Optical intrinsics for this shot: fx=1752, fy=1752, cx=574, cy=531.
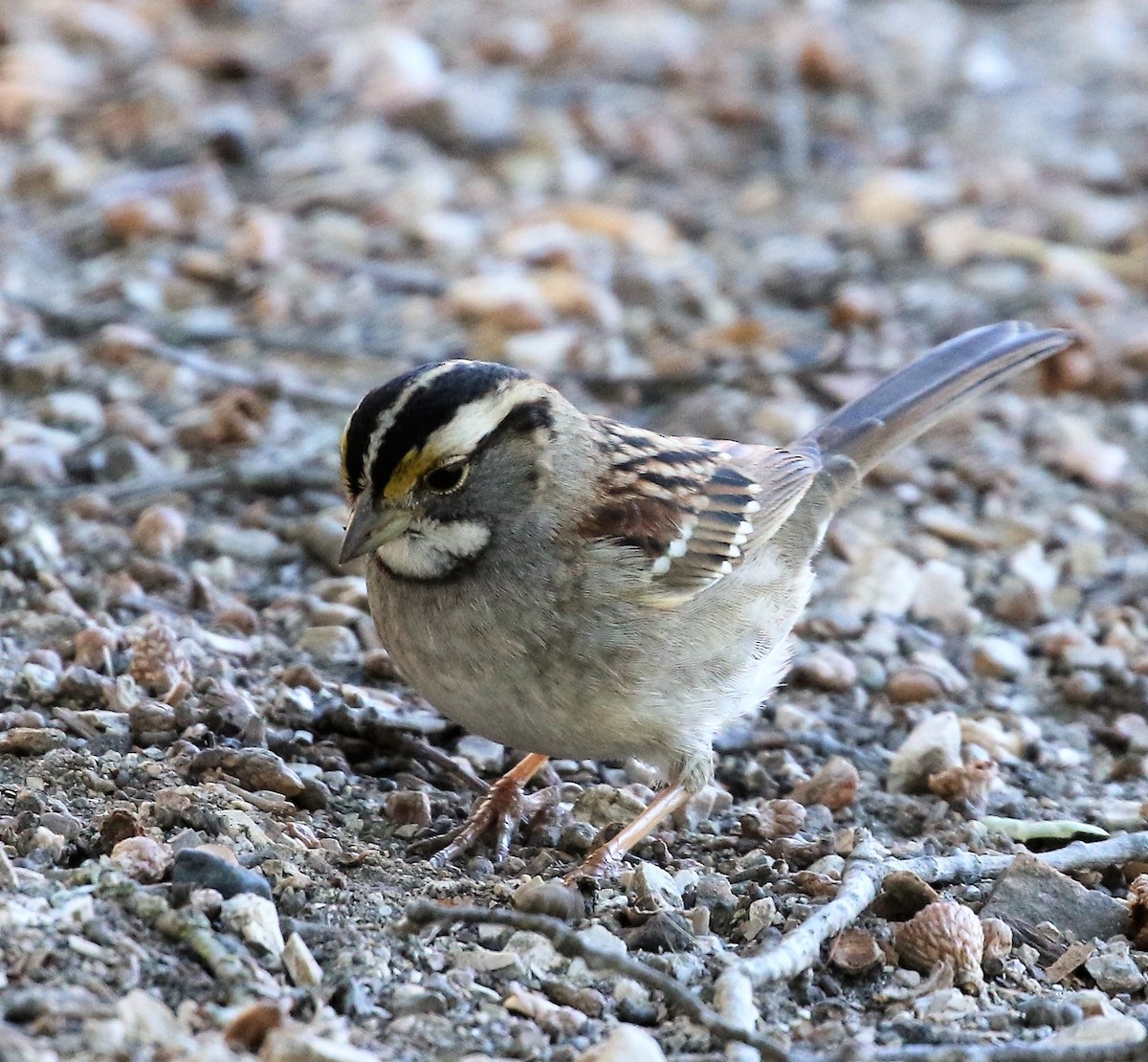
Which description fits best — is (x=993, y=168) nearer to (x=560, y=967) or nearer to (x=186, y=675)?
(x=186, y=675)

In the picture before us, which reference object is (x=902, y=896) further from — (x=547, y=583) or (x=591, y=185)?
(x=591, y=185)

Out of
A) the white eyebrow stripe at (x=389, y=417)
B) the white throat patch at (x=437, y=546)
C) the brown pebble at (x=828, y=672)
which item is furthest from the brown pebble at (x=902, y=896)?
the white eyebrow stripe at (x=389, y=417)

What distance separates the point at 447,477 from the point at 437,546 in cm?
15

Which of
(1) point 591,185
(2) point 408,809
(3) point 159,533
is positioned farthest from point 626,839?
(1) point 591,185

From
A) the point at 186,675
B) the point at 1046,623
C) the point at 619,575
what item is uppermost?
the point at 619,575

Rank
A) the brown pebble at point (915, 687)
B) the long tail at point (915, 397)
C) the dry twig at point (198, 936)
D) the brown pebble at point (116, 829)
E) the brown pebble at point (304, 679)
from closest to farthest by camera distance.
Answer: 1. the dry twig at point (198, 936)
2. the brown pebble at point (116, 829)
3. the brown pebble at point (304, 679)
4. the brown pebble at point (915, 687)
5. the long tail at point (915, 397)

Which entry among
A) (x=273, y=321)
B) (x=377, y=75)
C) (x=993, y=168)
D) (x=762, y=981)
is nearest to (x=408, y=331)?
(x=273, y=321)

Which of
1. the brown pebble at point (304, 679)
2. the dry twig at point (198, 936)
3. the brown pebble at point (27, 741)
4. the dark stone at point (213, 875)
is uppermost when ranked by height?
the dry twig at point (198, 936)

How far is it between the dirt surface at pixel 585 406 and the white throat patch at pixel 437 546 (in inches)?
21.4

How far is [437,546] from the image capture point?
3674mm

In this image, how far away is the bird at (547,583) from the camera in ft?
11.8

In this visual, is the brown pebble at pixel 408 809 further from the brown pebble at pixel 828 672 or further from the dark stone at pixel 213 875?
the brown pebble at pixel 828 672

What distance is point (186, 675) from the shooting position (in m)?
4.05

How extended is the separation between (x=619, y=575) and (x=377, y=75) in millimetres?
4960
